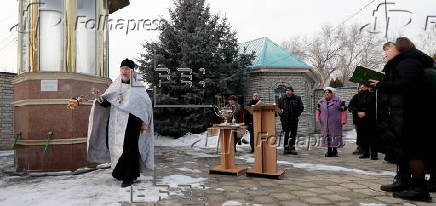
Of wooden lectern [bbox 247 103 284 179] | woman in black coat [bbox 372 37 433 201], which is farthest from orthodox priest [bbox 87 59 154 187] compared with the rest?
woman in black coat [bbox 372 37 433 201]

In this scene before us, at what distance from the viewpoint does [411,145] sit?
3580mm

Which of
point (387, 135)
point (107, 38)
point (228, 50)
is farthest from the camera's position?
point (228, 50)

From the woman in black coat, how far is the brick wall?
34.2ft

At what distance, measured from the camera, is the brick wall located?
390 inches

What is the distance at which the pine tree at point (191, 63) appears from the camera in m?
12.4

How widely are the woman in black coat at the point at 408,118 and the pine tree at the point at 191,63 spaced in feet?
29.0

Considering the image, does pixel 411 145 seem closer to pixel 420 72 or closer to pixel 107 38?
pixel 420 72

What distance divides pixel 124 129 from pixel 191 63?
8.27 meters

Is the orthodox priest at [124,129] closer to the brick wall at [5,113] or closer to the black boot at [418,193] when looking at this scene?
the black boot at [418,193]

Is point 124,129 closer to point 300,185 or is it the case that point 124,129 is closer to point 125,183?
point 125,183

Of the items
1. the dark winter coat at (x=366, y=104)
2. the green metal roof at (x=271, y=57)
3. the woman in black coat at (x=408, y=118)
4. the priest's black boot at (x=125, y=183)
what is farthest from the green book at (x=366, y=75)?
the green metal roof at (x=271, y=57)

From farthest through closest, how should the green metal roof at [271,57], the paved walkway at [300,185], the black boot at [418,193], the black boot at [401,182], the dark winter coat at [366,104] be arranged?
1. the green metal roof at [271,57]
2. the dark winter coat at [366,104]
3. the black boot at [401,182]
4. the paved walkway at [300,185]
5. the black boot at [418,193]

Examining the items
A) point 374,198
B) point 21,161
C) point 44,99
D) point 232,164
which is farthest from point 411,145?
point 21,161

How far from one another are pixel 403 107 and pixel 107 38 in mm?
5796
